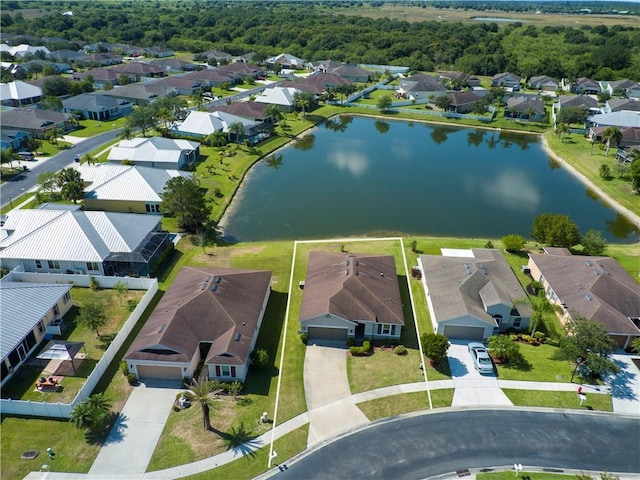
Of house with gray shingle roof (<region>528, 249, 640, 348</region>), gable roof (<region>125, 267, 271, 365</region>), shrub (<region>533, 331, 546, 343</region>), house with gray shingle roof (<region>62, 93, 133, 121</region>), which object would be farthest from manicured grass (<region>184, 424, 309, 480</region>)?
house with gray shingle roof (<region>62, 93, 133, 121</region>)

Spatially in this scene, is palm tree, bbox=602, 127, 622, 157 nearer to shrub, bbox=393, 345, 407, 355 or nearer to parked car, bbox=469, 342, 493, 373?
parked car, bbox=469, 342, 493, 373

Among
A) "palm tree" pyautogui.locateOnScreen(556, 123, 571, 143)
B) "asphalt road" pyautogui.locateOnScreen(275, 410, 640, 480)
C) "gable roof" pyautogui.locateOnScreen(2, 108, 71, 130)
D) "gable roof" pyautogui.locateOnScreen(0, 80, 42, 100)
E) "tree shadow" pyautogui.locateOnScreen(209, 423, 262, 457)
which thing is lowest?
"tree shadow" pyautogui.locateOnScreen(209, 423, 262, 457)

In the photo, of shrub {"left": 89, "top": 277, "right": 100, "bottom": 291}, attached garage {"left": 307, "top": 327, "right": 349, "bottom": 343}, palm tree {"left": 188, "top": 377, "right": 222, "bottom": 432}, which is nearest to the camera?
palm tree {"left": 188, "top": 377, "right": 222, "bottom": 432}

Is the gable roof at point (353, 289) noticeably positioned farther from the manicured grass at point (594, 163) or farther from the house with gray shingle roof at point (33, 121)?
the house with gray shingle roof at point (33, 121)

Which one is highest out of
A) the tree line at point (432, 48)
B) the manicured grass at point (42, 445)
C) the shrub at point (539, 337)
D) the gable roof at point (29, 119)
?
the tree line at point (432, 48)

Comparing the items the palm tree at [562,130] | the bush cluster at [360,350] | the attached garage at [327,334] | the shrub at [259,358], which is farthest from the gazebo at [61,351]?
the palm tree at [562,130]

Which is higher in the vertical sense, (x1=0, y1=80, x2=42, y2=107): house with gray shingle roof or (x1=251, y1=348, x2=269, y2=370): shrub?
(x1=0, y1=80, x2=42, y2=107): house with gray shingle roof

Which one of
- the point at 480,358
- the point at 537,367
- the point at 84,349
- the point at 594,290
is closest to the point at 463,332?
the point at 480,358
